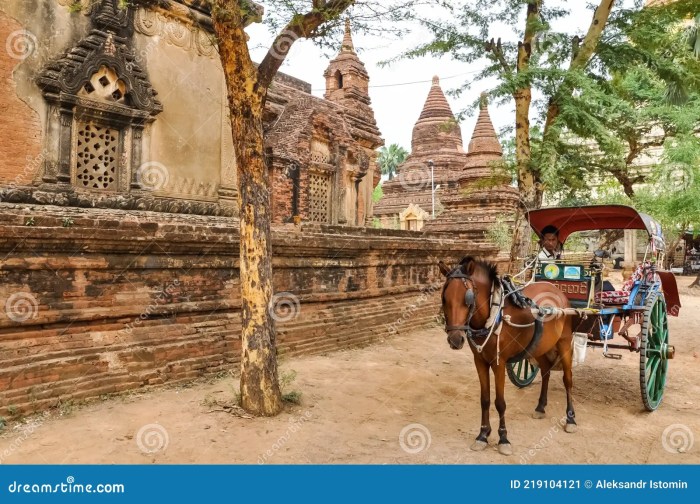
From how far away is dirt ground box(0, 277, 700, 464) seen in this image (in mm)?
3812

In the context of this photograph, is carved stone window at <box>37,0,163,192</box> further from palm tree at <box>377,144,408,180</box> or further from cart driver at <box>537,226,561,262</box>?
palm tree at <box>377,144,408,180</box>

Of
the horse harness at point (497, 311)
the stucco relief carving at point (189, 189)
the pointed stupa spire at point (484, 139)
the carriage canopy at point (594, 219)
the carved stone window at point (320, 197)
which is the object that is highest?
the pointed stupa spire at point (484, 139)

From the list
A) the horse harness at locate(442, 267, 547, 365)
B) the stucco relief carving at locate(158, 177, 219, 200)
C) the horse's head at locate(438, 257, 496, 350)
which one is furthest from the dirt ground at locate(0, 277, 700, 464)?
the stucco relief carving at locate(158, 177, 219, 200)

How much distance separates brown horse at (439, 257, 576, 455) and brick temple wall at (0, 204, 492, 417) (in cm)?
301

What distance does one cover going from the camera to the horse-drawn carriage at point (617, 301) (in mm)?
5066

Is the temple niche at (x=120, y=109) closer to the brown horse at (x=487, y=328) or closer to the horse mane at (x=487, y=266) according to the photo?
the horse mane at (x=487, y=266)

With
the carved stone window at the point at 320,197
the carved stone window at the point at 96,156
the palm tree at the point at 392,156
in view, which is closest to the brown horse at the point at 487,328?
the carved stone window at the point at 96,156

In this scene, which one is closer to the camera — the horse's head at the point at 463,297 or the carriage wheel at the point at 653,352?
the horse's head at the point at 463,297

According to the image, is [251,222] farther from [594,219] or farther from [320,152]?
[320,152]

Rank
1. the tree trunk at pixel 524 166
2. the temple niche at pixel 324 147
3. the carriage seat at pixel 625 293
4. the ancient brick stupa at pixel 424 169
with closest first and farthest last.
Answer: the carriage seat at pixel 625 293, the tree trunk at pixel 524 166, the temple niche at pixel 324 147, the ancient brick stupa at pixel 424 169

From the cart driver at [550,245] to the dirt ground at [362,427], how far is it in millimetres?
1489

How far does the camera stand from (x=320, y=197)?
15.6 m

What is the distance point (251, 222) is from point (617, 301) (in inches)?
152

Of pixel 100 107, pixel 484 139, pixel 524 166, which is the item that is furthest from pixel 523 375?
pixel 484 139
